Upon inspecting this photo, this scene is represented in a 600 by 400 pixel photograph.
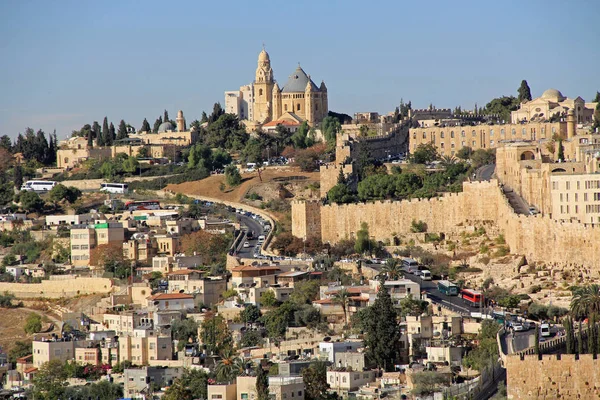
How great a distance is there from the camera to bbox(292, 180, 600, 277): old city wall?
58.2 meters

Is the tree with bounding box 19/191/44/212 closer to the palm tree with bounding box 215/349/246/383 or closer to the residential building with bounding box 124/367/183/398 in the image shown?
the residential building with bounding box 124/367/183/398

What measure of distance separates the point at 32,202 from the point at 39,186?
5653 millimetres

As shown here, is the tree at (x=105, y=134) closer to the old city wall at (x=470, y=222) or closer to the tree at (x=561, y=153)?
the old city wall at (x=470, y=222)

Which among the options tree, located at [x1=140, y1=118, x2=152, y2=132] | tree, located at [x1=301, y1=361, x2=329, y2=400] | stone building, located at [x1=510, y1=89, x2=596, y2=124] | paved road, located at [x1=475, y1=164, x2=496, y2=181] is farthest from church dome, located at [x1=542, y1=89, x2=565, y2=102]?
tree, located at [x1=301, y1=361, x2=329, y2=400]

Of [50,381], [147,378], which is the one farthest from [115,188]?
[147,378]

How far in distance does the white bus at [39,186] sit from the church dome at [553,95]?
27.9 metres

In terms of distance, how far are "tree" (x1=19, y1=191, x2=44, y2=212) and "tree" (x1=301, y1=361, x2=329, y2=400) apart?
44.3m

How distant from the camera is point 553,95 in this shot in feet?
316

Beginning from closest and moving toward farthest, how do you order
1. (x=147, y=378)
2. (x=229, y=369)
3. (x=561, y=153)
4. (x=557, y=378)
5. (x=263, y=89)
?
(x=557, y=378) < (x=229, y=369) < (x=147, y=378) < (x=561, y=153) < (x=263, y=89)

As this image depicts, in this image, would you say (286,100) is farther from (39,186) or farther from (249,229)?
(249,229)

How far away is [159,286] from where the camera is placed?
69188 millimetres

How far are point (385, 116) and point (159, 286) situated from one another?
35.4m

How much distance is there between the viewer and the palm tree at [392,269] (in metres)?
61.8

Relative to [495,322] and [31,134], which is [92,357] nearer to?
[495,322]
